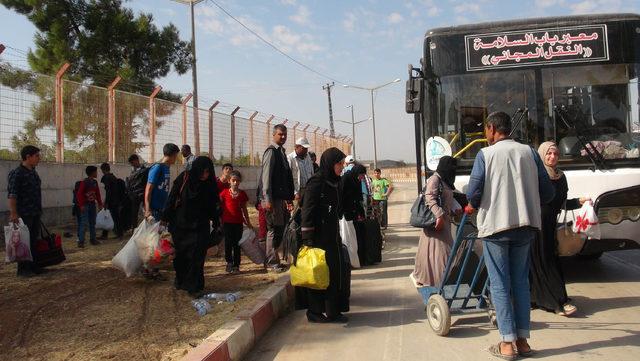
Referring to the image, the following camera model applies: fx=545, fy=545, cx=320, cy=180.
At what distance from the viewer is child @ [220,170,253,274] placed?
7168 mm

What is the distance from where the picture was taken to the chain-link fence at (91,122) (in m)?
9.66

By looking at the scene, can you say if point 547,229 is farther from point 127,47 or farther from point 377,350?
A: point 127,47

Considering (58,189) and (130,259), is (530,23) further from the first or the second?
(58,189)

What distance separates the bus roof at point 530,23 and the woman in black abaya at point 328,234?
2615 millimetres

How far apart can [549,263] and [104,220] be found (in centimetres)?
804

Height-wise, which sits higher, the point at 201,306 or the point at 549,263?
the point at 549,263

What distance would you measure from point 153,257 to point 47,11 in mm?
14897

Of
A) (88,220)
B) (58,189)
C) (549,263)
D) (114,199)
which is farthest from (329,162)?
(58,189)

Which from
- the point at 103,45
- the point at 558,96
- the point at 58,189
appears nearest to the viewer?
the point at 558,96

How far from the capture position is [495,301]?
4055mm

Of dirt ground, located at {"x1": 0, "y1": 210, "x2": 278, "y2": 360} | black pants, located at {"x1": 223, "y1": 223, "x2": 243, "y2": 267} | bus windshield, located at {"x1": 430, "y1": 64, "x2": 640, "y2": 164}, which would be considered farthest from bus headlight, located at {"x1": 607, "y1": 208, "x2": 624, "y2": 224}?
black pants, located at {"x1": 223, "y1": 223, "x2": 243, "y2": 267}

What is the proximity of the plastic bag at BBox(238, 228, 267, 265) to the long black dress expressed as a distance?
11.7 feet

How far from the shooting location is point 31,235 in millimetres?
7000

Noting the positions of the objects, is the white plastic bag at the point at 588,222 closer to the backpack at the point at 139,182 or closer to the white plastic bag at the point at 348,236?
the white plastic bag at the point at 348,236
